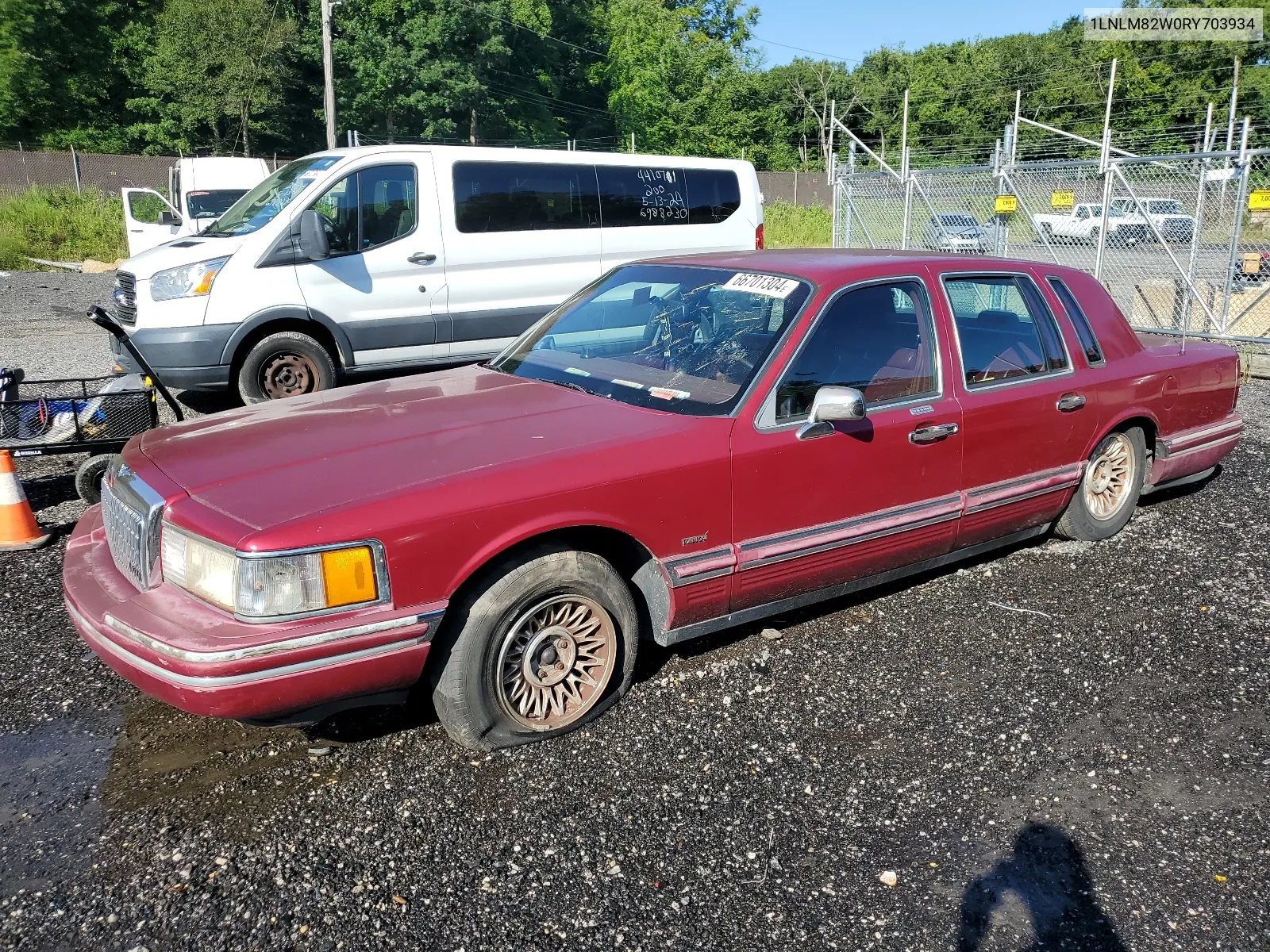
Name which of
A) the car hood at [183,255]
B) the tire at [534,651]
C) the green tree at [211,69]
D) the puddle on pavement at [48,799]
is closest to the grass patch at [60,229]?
the car hood at [183,255]

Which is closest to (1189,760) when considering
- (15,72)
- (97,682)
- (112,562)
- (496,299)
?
(112,562)

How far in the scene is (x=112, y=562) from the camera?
354 cm

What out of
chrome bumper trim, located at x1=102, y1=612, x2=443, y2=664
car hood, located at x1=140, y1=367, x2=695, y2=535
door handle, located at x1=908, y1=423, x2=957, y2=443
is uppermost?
car hood, located at x1=140, y1=367, x2=695, y2=535

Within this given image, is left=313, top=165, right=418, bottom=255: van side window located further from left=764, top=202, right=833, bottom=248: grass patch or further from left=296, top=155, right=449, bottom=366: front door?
left=764, top=202, right=833, bottom=248: grass patch

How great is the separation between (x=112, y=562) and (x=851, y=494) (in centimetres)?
279

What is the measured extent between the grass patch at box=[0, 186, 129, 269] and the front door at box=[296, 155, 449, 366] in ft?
56.2

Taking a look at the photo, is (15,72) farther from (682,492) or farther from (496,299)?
(682,492)

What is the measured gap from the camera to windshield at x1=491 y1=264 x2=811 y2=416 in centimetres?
391

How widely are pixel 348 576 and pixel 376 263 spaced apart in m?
5.80

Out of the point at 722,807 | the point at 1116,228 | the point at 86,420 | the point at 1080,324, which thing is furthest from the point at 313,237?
the point at 1116,228

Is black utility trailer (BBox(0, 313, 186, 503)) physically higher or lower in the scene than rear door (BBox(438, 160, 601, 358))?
lower

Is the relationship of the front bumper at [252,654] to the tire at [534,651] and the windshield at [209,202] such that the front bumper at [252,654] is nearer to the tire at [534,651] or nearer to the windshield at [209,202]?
the tire at [534,651]

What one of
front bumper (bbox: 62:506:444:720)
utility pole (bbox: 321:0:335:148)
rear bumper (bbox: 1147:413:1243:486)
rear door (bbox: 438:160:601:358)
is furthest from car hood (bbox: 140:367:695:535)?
utility pole (bbox: 321:0:335:148)

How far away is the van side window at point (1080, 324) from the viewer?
5.06 m
